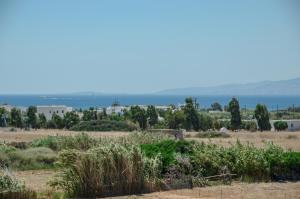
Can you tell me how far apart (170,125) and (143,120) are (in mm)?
5654

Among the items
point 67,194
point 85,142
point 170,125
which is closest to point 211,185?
point 67,194

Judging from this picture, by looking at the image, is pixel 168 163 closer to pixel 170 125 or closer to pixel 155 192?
pixel 155 192

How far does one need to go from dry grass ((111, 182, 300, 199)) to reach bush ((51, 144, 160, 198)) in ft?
2.01

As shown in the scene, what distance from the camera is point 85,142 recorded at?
77.8 feet

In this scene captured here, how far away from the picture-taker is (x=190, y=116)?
59.3 metres

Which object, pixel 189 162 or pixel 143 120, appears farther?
pixel 143 120

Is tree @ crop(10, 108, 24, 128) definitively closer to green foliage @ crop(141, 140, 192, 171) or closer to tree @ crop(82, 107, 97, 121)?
tree @ crop(82, 107, 97, 121)

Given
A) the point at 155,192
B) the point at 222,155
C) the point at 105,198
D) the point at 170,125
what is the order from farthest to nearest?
the point at 170,125 → the point at 222,155 → the point at 155,192 → the point at 105,198

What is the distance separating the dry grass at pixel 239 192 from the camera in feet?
46.7

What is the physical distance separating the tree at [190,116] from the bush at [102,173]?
42777 mm

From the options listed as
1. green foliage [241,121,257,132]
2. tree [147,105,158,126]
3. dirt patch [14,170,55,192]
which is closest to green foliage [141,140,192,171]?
dirt patch [14,170,55,192]

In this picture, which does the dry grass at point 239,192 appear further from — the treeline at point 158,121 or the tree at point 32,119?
the tree at point 32,119

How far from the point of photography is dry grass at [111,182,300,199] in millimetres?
14242

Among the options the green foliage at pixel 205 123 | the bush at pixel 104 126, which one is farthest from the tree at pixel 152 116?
the bush at pixel 104 126
